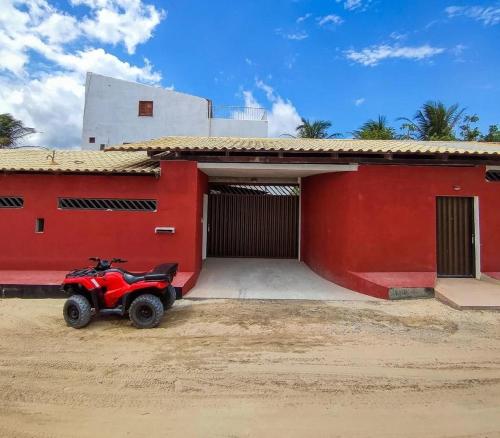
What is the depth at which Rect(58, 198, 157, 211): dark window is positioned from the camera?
28.4ft

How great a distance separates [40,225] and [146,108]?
14886mm

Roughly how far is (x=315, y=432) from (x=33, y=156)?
11267 mm

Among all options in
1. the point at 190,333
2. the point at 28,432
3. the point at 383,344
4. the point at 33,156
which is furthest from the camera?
the point at 33,156

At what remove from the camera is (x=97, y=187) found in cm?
870

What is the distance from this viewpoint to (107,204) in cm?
869

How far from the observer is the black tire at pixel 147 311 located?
18.5ft

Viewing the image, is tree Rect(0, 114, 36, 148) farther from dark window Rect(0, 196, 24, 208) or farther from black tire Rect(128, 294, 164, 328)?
black tire Rect(128, 294, 164, 328)

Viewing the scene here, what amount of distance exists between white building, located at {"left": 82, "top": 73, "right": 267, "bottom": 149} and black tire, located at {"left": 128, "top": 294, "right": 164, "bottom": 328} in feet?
56.9

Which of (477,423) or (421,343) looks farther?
(421,343)

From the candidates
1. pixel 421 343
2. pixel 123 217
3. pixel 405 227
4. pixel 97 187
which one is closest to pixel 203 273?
pixel 123 217

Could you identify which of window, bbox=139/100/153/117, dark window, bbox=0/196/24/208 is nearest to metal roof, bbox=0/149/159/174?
dark window, bbox=0/196/24/208

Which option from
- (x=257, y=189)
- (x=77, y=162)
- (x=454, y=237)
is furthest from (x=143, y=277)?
(x=454, y=237)

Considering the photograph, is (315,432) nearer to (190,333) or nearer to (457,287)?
(190,333)

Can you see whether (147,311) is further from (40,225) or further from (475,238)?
(475,238)
